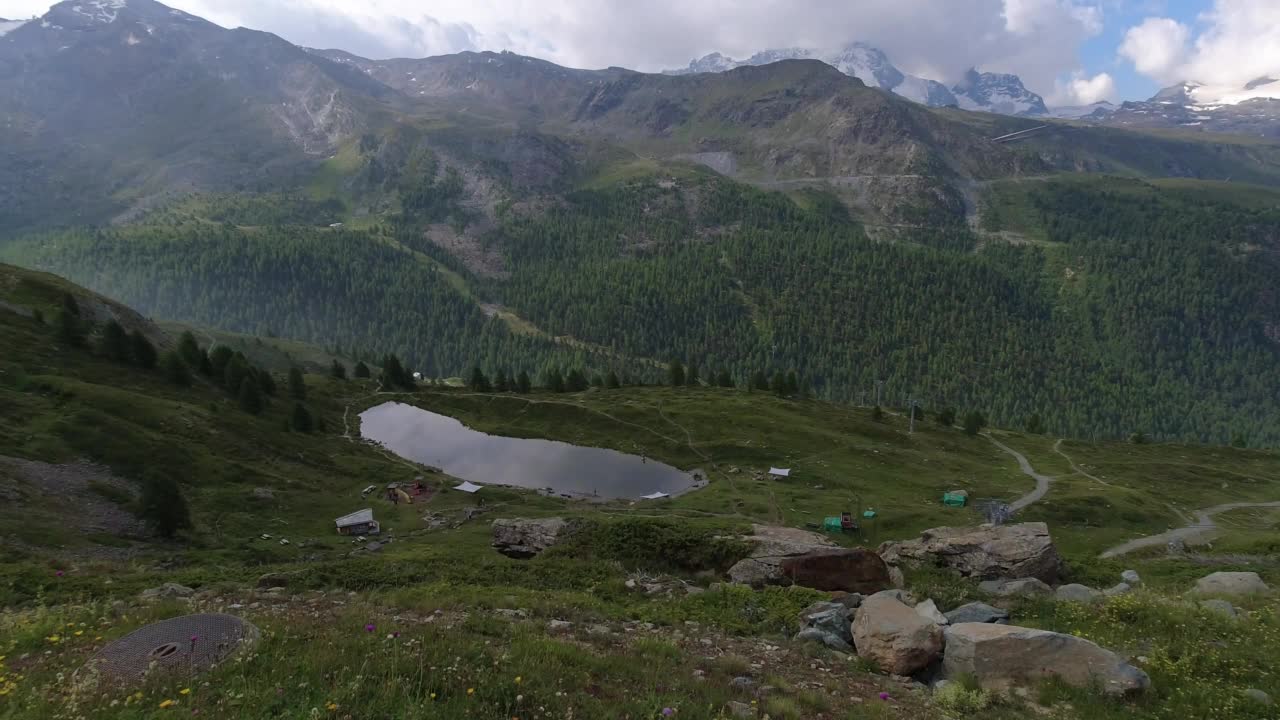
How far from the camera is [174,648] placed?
11.3 metres

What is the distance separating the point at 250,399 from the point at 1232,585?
9525 centimetres

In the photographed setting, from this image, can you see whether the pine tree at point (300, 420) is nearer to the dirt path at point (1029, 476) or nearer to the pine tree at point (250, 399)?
the pine tree at point (250, 399)

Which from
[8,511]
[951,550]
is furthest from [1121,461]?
[8,511]

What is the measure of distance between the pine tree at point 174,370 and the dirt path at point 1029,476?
10857cm

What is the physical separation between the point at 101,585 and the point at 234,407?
6364 cm

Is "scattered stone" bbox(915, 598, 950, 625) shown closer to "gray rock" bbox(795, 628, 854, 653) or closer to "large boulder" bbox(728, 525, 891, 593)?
"gray rock" bbox(795, 628, 854, 653)

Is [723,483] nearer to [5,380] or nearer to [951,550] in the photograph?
[951,550]

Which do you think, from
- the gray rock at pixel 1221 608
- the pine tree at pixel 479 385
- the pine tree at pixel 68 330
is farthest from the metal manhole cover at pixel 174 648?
the pine tree at pixel 479 385

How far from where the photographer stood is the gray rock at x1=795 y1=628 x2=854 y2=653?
728 inches

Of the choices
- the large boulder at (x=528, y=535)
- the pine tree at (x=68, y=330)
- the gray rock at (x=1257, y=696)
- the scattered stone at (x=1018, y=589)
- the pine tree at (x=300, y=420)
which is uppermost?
the pine tree at (x=68, y=330)

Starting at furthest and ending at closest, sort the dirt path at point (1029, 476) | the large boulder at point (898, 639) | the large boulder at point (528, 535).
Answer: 1. the dirt path at point (1029, 476)
2. the large boulder at point (528, 535)
3. the large boulder at point (898, 639)

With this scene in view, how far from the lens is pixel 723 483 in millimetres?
82375

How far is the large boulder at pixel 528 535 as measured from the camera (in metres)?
38.8

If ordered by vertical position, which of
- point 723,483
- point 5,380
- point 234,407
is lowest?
point 723,483
